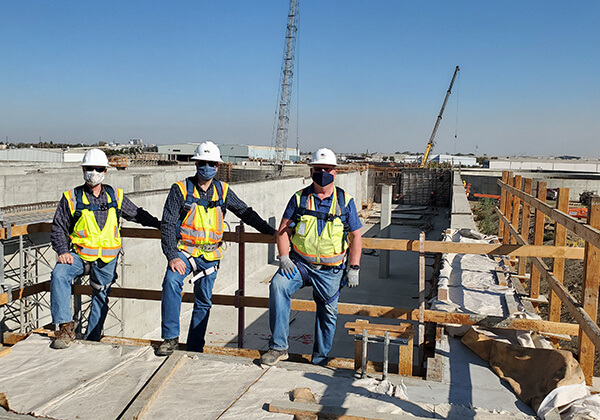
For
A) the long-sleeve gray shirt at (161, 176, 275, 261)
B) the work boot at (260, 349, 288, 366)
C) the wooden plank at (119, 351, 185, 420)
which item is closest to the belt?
the long-sleeve gray shirt at (161, 176, 275, 261)

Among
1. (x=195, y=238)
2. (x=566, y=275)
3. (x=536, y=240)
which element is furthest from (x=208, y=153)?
(x=566, y=275)

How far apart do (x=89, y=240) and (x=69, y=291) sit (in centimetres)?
43

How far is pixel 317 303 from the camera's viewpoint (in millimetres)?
3904

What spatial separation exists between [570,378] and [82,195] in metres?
3.81

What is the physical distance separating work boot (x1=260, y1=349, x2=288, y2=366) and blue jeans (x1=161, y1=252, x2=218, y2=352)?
624 millimetres

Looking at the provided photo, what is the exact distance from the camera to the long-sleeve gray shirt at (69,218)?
13.2 ft

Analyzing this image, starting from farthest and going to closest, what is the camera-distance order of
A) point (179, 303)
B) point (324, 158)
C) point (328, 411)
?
point (179, 303)
point (324, 158)
point (328, 411)

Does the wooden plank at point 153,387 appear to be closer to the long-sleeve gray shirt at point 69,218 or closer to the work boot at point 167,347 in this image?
the work boot at point 167,347

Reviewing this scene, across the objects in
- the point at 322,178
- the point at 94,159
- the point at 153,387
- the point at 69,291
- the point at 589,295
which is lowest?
the point at 153,387

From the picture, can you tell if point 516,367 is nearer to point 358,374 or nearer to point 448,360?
point 448,360

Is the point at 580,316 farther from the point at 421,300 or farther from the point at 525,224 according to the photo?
the point at 525,224

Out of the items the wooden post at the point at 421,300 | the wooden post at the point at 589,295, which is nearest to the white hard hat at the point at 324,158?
the wooden post at the point at 421,300

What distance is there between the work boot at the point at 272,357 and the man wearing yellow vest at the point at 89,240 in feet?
4.95

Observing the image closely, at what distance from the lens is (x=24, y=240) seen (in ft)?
27.1
